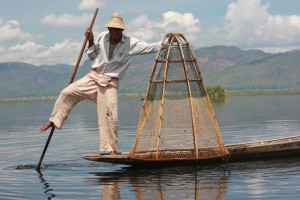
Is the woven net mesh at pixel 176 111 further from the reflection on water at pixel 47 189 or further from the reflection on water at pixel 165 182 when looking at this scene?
the reflection on water at pixel 47 189

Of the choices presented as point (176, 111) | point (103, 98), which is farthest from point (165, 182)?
point (103, 98)

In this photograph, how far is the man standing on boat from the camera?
32.2ft

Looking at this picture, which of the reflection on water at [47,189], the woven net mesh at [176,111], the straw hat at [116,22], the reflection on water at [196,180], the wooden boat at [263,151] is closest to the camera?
the reflection on water at [196,180]

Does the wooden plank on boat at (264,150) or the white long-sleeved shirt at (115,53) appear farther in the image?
the wooden plank on boat at (264,150)

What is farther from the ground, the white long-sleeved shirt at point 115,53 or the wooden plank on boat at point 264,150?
the white long-sleeved shirt at point 115,53

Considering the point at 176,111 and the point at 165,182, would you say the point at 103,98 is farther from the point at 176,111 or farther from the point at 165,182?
the point at 165,182

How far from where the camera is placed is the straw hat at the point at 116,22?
9477 millimetres

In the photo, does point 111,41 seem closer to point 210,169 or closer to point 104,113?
point 104,113

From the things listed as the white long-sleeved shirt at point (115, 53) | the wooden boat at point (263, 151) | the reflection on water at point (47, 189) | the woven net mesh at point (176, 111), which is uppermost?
the white long-sleeved shirt at point (115, 53)

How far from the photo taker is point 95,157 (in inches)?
384

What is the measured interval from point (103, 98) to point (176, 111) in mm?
1367

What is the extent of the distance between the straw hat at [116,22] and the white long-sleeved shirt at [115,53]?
0.36 meters

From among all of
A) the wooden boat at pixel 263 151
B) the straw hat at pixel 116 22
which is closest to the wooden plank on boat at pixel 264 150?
the wooden boat at pixel 263 151

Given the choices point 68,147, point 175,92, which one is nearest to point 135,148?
point 175,92
